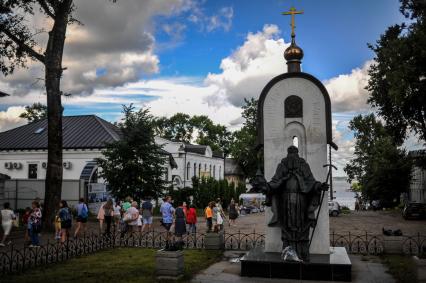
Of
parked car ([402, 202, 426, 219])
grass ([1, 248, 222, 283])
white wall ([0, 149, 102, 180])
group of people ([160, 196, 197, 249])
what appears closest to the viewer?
grass ([1, 248, 222, 283])

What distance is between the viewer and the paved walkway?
34.4 feet

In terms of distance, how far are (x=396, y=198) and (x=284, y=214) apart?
170 ft

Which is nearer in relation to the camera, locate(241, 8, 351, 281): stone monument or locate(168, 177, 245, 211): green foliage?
locate(241, 8, 351, 281): stone monument

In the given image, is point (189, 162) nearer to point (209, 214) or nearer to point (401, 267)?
point (209, 214)

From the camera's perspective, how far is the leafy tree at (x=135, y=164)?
30141mm

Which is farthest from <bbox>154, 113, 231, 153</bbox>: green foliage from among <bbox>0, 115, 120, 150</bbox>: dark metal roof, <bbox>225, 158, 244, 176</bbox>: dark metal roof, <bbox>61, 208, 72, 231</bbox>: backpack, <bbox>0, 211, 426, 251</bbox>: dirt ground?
<bbox>61, 208, 72, 231</bbox>: backpack

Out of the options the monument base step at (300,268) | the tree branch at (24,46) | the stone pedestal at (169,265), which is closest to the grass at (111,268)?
the stone pedestal at (169,265)

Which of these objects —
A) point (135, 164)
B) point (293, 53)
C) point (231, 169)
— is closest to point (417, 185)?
point (231, 169)

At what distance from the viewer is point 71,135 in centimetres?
4544

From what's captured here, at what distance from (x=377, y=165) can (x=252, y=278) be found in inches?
1866

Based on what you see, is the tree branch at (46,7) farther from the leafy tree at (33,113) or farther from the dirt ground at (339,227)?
the leafy tree at (33,113)

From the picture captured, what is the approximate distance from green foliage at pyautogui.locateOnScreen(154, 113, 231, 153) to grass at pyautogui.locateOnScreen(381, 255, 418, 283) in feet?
232

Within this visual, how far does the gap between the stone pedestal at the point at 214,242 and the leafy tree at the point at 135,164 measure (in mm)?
14761

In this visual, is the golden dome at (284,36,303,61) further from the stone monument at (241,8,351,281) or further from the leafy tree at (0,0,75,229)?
the leafy tree at (0,0,75,229)
